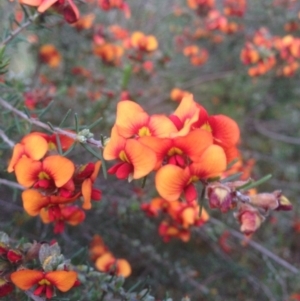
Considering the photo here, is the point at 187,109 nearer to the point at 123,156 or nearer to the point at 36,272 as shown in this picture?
the point at 123,156

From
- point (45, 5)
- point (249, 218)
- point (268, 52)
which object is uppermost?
point (45, 5)

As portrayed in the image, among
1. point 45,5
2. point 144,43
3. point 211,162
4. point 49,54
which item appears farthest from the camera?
point 49,54

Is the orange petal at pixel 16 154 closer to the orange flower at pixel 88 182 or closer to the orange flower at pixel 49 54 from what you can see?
the orange flower at pixel 88 182

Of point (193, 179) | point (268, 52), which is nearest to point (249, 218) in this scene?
point (193, 179)

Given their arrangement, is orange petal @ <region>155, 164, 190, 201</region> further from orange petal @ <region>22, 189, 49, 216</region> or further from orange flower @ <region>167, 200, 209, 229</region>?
orange flower @ <region>167, 200, 209, 229</region>

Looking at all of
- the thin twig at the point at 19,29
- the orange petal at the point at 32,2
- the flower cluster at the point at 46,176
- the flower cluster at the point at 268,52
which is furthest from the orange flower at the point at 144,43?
the flower cluster at the point at 46,176

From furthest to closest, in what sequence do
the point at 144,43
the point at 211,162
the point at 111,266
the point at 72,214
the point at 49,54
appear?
the point at 49,54 < the point at 144,43 < the point at 111,266 < the point at 72,214 < the point at 211,162

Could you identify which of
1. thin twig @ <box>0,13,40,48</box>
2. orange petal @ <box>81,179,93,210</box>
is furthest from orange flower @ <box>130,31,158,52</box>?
orange petal @ <box>81,179,93,210</box>

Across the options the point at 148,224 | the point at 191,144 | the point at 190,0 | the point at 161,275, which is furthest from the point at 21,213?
the point at 190,0
